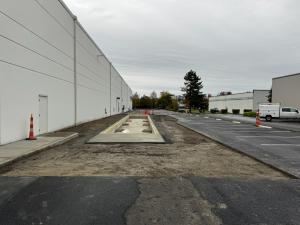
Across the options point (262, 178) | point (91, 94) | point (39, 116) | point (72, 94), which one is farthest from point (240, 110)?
point (262, 178)

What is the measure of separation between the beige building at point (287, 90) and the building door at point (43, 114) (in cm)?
3611

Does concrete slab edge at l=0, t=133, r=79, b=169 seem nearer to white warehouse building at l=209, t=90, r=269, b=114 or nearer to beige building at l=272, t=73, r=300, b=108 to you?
beige building at l=272, t=73, r=300, b=108

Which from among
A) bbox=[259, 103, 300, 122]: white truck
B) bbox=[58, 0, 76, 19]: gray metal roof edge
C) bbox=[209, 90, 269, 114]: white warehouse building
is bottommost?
bbox=[259, 103, 300, 122]: white truck

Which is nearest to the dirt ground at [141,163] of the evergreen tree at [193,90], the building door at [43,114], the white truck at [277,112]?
the building door at [43,114]

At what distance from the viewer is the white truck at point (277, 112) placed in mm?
38947

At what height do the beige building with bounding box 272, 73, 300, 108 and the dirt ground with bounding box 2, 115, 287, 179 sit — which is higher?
the beige building with bounding box 272, 73, 300, 108

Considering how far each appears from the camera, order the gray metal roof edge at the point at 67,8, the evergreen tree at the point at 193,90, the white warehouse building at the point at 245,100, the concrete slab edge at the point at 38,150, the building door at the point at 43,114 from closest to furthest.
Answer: the concrete slab edge at the point at 38,150 → the building door at the point at 43,114 → the gray metal roof edge at the point at 67,8 → the white warehouse building at the point at 245,100 → the evergreen tree at the point at 193,90

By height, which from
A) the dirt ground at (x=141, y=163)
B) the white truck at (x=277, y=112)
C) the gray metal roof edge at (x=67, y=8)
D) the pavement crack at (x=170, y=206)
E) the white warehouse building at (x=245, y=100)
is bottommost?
the dirt ground at (x=141, y=163)

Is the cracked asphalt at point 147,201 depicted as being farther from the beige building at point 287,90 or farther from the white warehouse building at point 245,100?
the white warehouse building at point 245,100

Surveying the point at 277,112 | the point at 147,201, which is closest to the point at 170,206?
the point at 147,201

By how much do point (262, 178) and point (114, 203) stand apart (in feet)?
12.8

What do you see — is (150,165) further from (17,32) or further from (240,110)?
(240,110)

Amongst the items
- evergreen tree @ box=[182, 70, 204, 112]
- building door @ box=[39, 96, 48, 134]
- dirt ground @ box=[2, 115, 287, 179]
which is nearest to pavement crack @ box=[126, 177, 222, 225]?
dirt ground @ box=[2, 115, 287, 179]

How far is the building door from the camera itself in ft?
53.0
